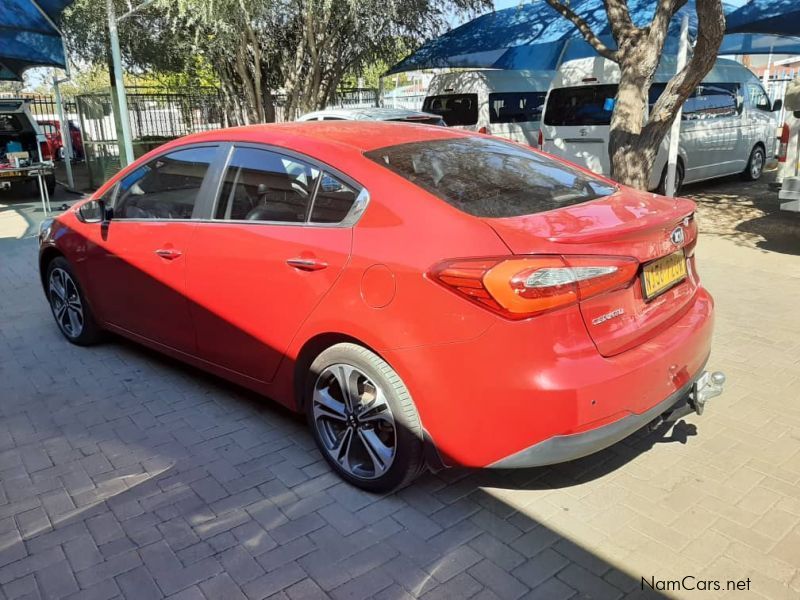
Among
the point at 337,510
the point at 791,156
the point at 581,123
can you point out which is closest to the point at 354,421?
the point at 337,510

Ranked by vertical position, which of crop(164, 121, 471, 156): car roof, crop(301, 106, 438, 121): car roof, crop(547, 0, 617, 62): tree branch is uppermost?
crop(547, 0, 617, 62): tree branch

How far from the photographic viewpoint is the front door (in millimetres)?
3885

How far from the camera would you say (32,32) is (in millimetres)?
13031

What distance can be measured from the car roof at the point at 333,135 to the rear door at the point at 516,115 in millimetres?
10251

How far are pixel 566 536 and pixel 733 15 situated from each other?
12.2m

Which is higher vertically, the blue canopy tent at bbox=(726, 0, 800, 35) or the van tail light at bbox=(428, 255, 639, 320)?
the blue canopy tent at bbox=(726, 0, 800, 35)

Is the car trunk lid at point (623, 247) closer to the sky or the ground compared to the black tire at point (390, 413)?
closer to the sky

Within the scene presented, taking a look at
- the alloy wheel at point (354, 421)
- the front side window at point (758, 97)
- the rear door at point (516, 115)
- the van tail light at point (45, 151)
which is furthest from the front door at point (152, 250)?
the front side window at point (758, 97)

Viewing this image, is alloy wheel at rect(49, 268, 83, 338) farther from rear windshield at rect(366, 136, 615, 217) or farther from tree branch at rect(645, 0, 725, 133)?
tree branch at rect(645, 0, 725, 133)

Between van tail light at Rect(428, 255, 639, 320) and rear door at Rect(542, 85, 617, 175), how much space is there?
9.08 meters

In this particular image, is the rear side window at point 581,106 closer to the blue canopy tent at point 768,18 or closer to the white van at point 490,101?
the white van at point 490,101

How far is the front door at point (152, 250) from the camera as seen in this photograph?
3885 mm

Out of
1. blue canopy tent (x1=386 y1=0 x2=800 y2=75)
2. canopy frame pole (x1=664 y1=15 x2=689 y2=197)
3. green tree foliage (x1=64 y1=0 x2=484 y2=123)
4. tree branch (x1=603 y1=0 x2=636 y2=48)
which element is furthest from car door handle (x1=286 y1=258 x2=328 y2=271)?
blue canopy tent (x1=386 y1=0 x2=800 y2=75)

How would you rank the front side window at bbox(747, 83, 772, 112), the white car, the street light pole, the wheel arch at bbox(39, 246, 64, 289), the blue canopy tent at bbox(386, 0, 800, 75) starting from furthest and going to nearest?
the blue canopy tent at bbox(386, 0, 800, 75), the front side window at bbox(747, 83, 772, 112), the street light pole, the white car, the wheel arch at bbox(39, 246, 64, 289)
